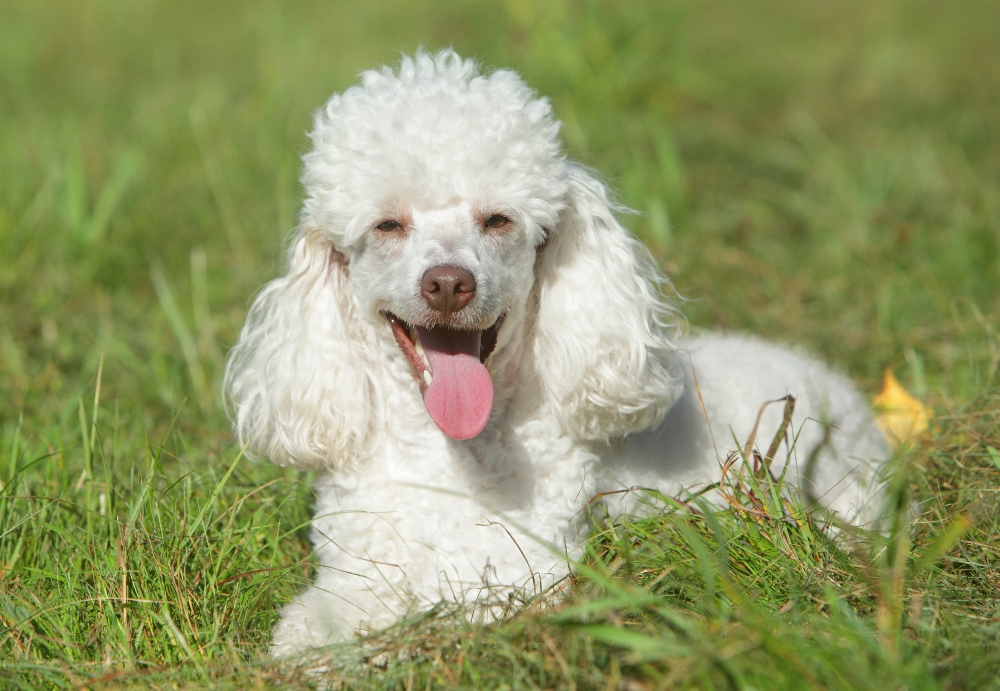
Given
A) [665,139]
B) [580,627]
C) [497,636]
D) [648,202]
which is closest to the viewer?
[580,627]

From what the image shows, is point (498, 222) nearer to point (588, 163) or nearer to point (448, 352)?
point (448, 352)

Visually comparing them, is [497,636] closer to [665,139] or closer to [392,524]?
[392,524]

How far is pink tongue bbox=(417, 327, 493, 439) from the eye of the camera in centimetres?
237

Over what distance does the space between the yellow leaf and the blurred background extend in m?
0.10

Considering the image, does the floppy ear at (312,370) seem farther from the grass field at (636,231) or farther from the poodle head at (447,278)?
the grass field at (636,231)

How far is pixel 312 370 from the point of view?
2.60m

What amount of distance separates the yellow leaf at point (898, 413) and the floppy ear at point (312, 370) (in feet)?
5.88

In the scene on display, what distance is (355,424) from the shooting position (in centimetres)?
258

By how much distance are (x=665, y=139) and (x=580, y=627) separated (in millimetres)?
4143

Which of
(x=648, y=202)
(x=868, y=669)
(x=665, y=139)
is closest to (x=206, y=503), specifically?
(x=868, y=669)

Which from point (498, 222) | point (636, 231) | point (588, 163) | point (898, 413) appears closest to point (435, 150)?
point (498, 222)

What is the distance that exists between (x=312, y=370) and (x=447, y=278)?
1.77 feet

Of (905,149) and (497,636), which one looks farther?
(905,149)

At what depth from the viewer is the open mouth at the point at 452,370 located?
2.38 meters
